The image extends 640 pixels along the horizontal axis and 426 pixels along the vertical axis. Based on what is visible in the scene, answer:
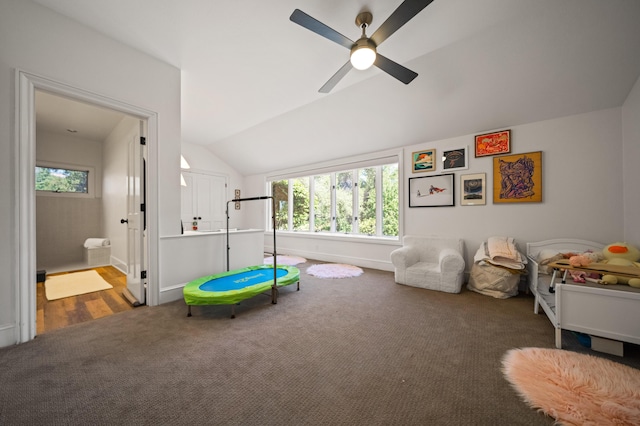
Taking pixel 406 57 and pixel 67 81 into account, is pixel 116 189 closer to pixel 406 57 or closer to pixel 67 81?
pixel 67 81

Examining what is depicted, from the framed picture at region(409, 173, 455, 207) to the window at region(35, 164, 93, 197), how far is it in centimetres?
711

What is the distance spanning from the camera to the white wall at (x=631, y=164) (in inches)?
100

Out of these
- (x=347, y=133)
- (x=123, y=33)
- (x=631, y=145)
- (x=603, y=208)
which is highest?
(x=123, y=33)

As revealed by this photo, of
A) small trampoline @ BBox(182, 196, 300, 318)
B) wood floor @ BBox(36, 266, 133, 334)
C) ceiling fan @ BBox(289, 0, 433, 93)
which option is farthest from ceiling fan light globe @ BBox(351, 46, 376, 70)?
wood floor @ BBox(36, 266, 133, 334)

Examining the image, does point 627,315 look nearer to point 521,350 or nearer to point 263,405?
point 521,350

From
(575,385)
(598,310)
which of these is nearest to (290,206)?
(598,310)

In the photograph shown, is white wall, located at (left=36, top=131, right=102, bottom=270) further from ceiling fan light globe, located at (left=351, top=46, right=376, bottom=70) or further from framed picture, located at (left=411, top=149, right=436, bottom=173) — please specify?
framed picture, located at (left=411, top=149, right=436, bottom=173)

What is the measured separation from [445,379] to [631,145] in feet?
11.2

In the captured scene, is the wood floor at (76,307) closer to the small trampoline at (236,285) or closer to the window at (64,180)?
the small trampoline at (236,285)

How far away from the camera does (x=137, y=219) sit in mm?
3045

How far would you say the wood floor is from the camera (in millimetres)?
2438

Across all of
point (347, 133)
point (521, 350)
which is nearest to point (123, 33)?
point (347, 133)

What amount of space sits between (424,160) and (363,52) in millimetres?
2579

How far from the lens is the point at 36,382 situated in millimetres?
1540
